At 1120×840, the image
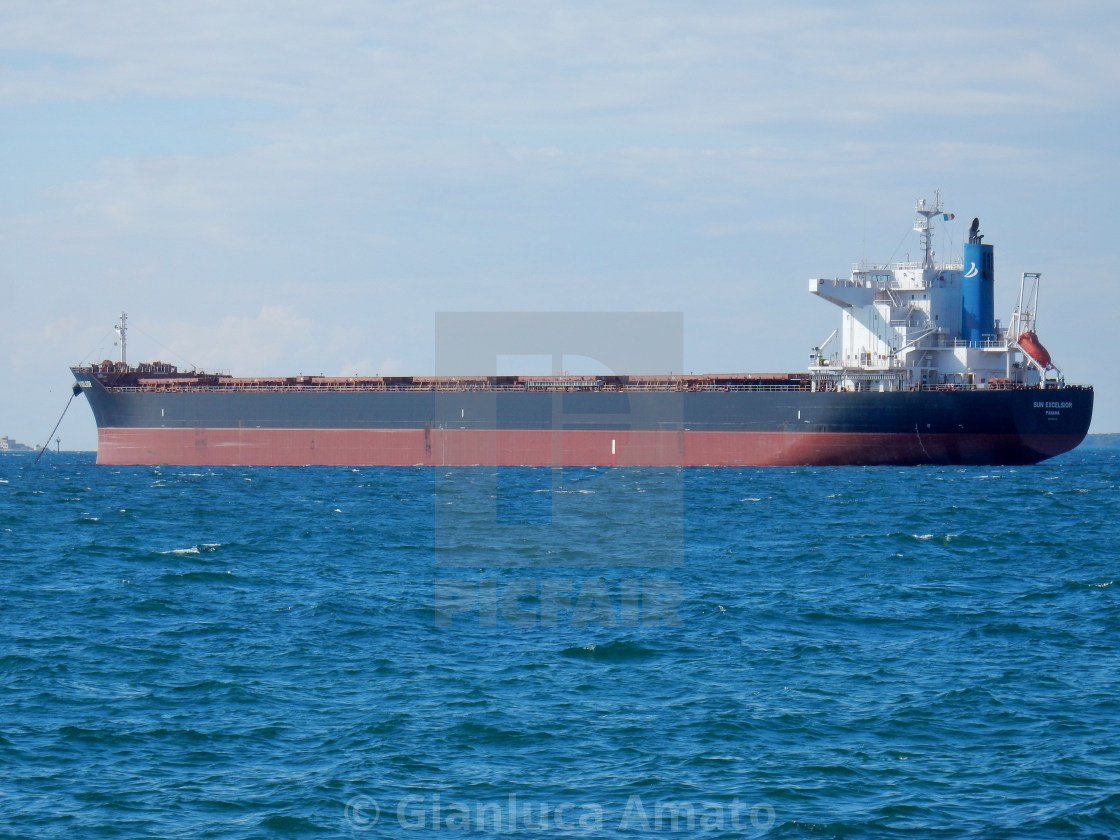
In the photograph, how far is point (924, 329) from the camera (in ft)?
A: 187

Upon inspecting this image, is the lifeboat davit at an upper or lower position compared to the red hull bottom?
upper

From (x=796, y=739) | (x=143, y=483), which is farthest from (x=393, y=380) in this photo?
(x=796, y=739)

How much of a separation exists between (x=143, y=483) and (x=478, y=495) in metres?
19.4

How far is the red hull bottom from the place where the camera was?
53.1m

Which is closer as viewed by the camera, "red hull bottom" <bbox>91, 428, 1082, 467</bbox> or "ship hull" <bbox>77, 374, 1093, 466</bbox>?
"ship hull" <bbox>77, 374, 1093, 466</bbox>

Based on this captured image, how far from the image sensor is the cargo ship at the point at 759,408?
52.4 metres

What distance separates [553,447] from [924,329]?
62.3 feet

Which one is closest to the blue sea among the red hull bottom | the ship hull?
the ship hull

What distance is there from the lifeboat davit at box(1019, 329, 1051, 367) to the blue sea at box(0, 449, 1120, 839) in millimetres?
24291

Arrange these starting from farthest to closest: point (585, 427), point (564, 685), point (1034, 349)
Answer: point (585, 427), point (1034, 349), point (564, 685)

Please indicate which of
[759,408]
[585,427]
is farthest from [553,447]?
[759,408]

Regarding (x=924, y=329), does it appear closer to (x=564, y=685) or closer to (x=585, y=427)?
(x=585, y=427)

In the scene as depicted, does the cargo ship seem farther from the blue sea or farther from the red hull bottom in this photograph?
the blue sea

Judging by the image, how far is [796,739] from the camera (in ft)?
42.7
